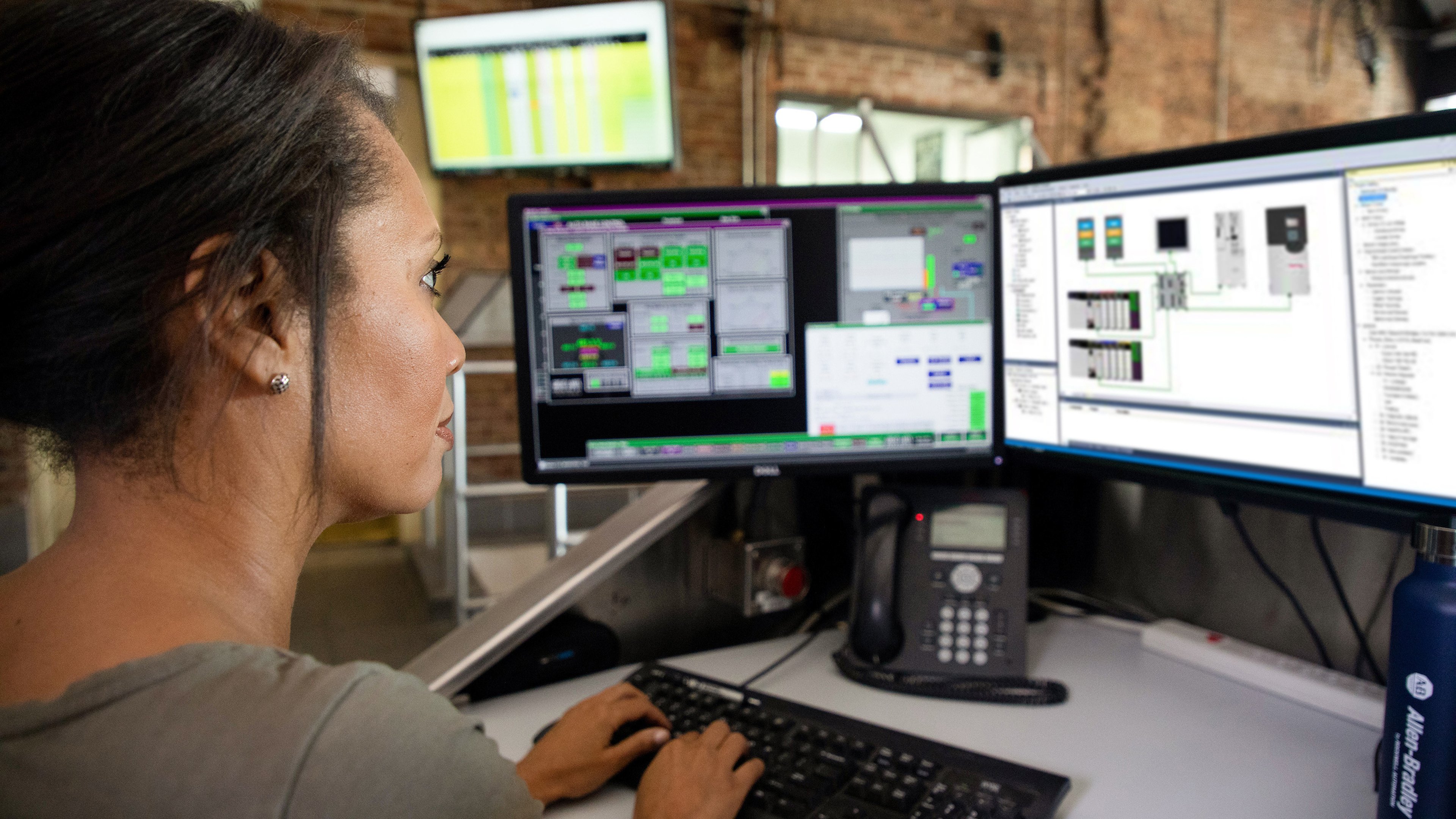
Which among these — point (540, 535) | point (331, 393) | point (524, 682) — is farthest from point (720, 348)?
point (540, 535)

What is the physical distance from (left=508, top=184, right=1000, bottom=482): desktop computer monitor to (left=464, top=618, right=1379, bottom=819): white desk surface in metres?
0.25

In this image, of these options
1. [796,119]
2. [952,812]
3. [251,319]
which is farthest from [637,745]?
[796,119]

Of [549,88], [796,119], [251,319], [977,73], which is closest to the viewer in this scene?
[251,319]

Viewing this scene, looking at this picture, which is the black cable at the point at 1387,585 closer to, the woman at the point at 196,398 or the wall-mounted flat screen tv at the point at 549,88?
the woman at the point at 196,398

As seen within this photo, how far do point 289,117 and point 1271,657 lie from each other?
1.09 meters

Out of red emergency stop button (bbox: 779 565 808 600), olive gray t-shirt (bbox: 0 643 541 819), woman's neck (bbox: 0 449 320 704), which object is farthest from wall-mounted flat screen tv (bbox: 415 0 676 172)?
olive gray t-shirt (bbox: 0 643 541 819)

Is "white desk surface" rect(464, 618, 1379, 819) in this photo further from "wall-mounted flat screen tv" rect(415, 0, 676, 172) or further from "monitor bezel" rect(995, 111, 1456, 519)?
"wall-mounted flat screen tv" rect(415, 0, 676, 172)

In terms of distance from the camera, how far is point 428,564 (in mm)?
3811

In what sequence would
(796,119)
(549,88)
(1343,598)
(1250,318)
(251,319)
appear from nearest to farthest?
(251,319) → (1250,318) → (1343,598) → (549,88) → (796,119)

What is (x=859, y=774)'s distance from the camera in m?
0.78

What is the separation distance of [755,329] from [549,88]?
3.06 meters

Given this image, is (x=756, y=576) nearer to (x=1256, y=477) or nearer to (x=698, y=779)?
(x=698, y=779)

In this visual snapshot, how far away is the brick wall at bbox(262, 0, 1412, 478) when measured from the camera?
162 inches

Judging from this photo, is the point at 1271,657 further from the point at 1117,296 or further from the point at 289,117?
the point at 289,117
